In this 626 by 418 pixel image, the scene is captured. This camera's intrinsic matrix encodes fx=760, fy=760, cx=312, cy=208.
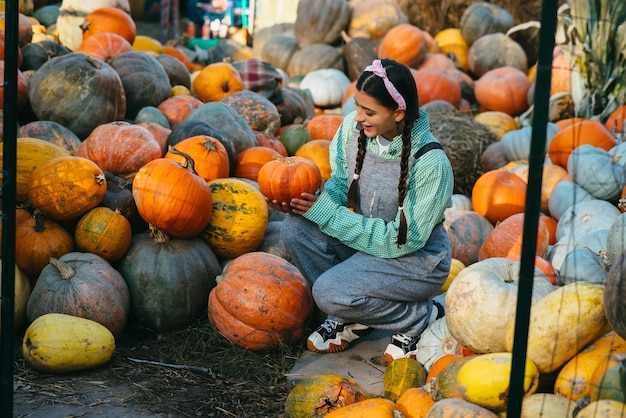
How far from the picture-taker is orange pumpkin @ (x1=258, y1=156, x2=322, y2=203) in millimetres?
3992

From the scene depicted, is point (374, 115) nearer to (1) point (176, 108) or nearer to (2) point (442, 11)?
(1) point (176, 108)

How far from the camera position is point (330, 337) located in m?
4.21

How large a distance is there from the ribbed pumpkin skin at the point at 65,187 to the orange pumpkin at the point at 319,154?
2269mm

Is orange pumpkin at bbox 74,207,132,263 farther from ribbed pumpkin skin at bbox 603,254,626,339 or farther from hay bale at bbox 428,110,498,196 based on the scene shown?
hay bale at bbox 428,110,498,196

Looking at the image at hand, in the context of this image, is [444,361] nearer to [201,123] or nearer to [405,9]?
[201,123]

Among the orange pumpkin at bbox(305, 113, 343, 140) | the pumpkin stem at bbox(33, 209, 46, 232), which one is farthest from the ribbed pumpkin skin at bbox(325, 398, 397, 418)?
the orange pumpkin at bbox(305, 113, 343, 140)

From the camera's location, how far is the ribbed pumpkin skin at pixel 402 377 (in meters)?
3.46

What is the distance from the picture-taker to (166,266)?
4.38m

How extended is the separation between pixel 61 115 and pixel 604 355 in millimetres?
4346

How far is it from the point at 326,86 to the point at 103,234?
622 centimetres

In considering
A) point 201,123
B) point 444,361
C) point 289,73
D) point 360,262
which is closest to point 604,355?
point 444,361

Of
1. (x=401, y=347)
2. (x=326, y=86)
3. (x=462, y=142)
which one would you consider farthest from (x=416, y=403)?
(x=326, y=86)

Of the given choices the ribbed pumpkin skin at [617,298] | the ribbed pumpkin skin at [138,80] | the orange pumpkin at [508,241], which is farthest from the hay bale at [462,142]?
the ribbed pumpkin skin at [617,298]

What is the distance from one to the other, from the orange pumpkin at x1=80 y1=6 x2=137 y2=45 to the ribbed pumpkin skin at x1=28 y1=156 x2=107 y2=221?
3.35 meters
